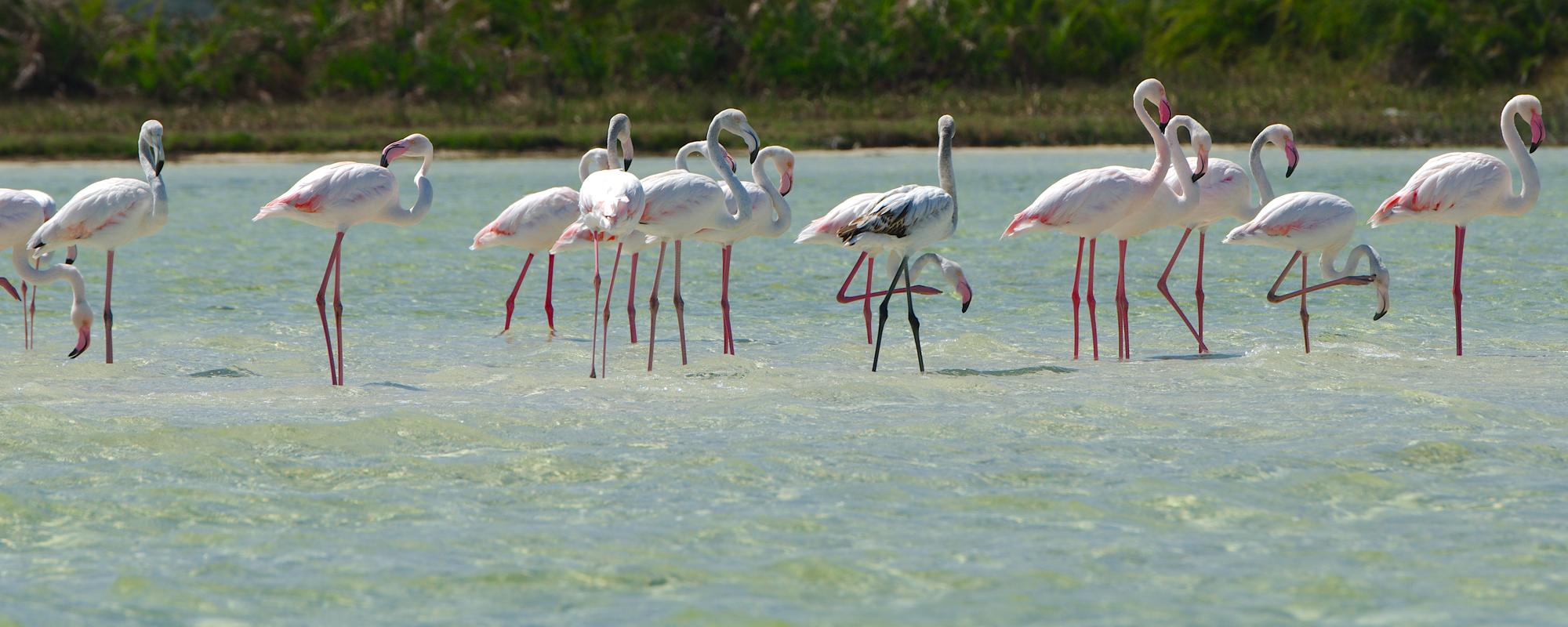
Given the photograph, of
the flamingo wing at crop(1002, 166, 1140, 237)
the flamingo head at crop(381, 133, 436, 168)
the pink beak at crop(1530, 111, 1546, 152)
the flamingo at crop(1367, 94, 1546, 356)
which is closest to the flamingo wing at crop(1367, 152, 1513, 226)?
the flamingo at crop(1367, 94, 1546, 356)

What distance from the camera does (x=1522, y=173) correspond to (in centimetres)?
802

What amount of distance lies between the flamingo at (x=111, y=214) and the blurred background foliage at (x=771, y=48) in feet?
65.0

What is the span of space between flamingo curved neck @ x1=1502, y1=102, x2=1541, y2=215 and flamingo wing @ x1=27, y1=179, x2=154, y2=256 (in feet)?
20.1

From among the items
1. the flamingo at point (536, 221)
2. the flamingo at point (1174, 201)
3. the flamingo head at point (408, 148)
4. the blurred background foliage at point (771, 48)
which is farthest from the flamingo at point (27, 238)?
the blurred background foliage at point (771, 48)

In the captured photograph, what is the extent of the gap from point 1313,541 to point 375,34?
26.7 metres

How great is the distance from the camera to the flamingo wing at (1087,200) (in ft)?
25.1

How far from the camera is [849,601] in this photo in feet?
13.0

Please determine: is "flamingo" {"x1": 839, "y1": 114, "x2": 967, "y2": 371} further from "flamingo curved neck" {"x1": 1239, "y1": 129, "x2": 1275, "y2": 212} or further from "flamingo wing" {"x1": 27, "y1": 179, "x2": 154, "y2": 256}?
"flamingo wing" {"x1": 27, "y1": 179, "x2": 154, "y2": 256}

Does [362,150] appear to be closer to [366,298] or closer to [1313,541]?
[366,298]

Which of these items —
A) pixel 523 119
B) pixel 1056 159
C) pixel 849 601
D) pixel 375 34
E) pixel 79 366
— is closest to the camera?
pixel 849 601

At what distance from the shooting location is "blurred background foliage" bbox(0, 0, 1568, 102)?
89.1ft

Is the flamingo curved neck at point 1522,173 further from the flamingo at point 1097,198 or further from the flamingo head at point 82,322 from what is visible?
the flamingo head at point 82,322

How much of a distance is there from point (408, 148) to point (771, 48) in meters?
20.7

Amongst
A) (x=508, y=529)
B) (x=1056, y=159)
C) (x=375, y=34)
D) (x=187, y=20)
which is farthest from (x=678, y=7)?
(x=508, y=529)
